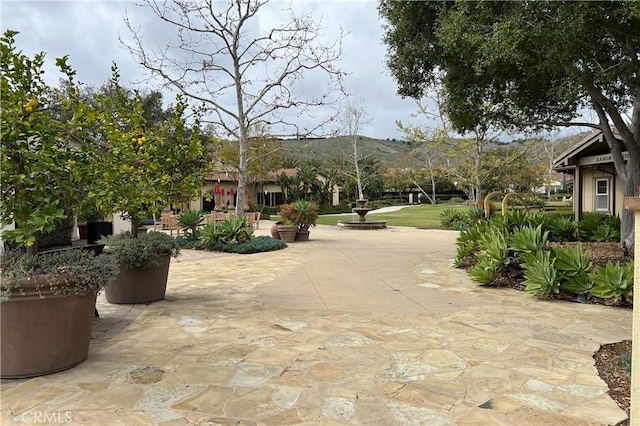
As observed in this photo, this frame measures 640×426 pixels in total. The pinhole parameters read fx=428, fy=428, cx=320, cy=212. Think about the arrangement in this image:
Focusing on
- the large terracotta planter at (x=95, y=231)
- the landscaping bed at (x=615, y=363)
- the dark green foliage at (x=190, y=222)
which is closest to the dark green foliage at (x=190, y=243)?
the dark green foliage at (x=190, y=222)

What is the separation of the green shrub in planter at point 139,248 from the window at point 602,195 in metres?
16.5

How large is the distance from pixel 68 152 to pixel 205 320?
2469mm

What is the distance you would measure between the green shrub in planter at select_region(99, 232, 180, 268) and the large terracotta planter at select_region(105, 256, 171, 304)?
6.5 inches

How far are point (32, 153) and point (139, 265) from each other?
2.70 meters

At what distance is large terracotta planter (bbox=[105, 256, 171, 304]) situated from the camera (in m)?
5.69

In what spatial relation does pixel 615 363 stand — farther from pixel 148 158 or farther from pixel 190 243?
pixel 190 243

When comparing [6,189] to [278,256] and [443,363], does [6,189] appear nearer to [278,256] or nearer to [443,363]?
[443,363]

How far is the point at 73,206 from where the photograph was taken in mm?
3635

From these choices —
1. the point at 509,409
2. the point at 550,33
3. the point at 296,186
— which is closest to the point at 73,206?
the point at 509,409

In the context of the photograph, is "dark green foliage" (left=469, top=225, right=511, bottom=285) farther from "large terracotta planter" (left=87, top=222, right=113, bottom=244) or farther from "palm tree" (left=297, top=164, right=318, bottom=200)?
"palm tree" (left=297, top=164, right=318, bottom=200)

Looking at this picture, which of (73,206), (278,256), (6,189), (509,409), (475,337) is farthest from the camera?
(278,256)

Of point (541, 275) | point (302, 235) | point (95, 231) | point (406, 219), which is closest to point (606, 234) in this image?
point (541, 275)

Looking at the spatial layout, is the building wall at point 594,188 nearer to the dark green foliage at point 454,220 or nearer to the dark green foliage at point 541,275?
the dark green foliage at point 454,220

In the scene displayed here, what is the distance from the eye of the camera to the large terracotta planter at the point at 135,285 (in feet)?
18.7
